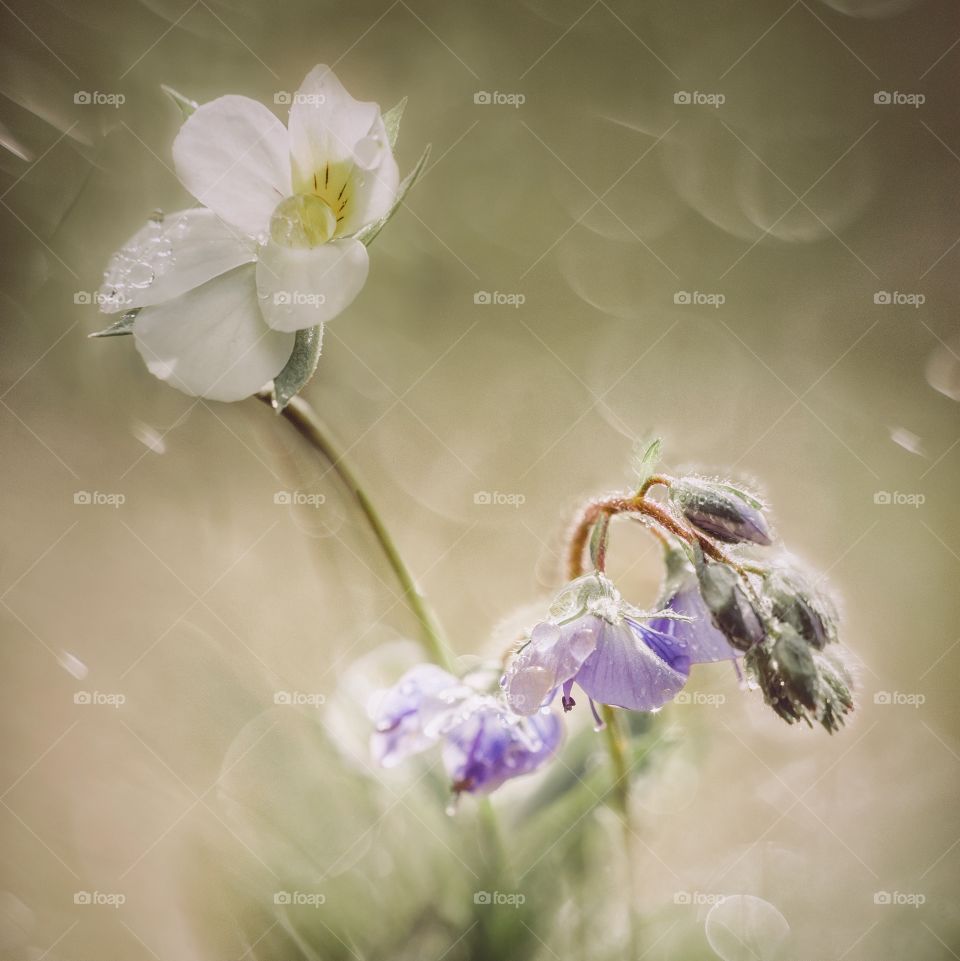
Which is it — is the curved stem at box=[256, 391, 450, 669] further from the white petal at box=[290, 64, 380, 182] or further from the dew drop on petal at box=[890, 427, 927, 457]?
the dew drop on petal at box=[890, 427, 927, 457]

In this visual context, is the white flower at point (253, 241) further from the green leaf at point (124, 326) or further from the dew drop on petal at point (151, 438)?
the dew drop on petal at point (151, 438)

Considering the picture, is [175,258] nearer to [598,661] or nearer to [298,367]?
[298,367]

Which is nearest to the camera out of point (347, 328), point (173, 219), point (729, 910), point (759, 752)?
point (173, 219)

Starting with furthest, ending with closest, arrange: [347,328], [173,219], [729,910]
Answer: [347,328] < [729,910] < [173,219]

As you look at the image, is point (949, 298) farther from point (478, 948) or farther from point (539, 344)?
point (478, 948)

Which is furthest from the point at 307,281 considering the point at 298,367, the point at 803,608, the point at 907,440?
the point at 907,440

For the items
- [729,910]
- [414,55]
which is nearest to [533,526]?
[729,910]

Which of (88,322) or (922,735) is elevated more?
(88,322)

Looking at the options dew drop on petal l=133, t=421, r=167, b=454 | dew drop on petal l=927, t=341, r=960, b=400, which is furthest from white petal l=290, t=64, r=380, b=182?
dew drop on petal l=927, t=341, r=960, b=400

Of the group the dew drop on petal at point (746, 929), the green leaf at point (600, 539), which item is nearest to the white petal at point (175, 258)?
the green leaf at point (600, 539)
